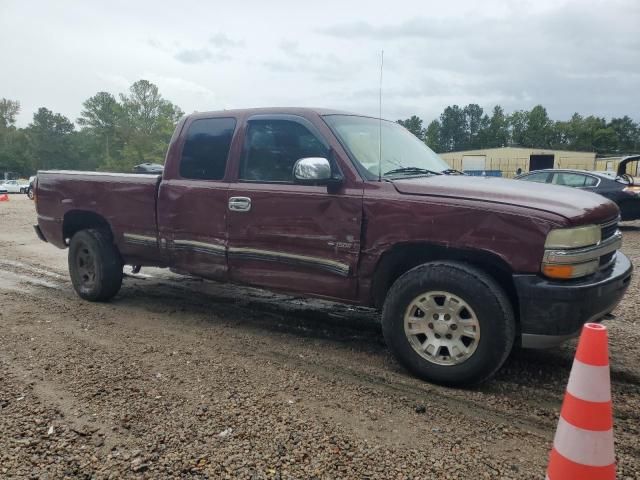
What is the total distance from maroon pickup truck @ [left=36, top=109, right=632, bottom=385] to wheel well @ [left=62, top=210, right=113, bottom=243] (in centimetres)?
29

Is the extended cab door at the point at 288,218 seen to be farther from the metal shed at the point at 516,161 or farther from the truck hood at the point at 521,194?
the metal shed at the point at 516,161

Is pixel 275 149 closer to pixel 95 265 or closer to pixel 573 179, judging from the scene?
pixel 95 265

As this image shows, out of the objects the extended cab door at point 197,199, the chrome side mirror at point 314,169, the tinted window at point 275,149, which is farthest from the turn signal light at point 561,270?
the extended cab door at point 197,199

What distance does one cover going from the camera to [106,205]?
5.34 meters

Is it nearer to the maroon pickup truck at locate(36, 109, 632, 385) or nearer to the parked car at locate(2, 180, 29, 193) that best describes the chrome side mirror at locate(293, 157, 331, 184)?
the maroon pickup truck at locate(36, 109, 632, 385)

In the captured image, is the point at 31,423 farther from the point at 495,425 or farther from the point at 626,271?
the point at 626,271

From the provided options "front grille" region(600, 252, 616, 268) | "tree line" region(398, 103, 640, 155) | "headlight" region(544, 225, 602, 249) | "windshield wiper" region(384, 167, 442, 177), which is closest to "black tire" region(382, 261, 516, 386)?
"headlight" region(544, 225, 602, 249)

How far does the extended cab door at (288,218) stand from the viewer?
3.84m

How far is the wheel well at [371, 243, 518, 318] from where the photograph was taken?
11.0 feet

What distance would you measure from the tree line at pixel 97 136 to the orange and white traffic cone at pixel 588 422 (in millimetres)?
80432

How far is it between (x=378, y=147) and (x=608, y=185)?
9401 millimetres

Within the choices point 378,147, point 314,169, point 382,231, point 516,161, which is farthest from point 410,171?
point 516,161

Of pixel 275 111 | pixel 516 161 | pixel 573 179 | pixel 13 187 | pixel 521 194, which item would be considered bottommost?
pixel 13 187

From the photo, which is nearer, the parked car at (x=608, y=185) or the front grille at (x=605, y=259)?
the front grille at (x=605, y=259)
